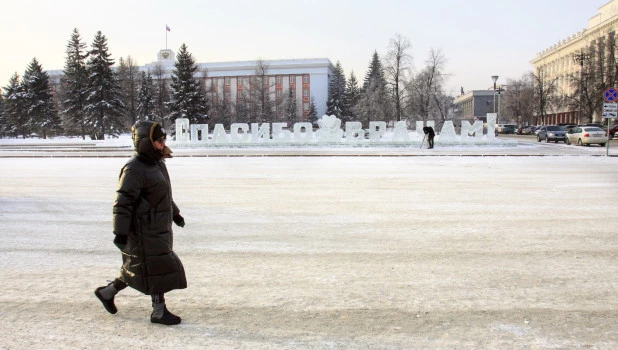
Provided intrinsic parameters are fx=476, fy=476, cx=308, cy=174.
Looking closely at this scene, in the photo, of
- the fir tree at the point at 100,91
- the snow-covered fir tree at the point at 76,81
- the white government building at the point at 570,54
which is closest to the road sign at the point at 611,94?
the white government building at the point at 570,54

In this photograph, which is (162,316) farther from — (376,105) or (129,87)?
(129,87)

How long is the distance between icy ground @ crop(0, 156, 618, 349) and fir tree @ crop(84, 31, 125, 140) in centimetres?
5155

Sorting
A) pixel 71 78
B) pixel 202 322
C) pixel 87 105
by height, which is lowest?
pixel 202 322

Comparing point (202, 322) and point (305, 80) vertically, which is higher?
point (305, 80)

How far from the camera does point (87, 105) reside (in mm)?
58219

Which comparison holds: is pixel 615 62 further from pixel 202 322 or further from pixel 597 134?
pixel 202 322

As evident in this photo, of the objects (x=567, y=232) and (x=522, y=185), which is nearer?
(x=567, y=232)

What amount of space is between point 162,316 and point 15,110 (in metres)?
79.9

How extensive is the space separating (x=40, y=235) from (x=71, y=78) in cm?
6411

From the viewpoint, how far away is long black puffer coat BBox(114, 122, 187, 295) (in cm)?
370

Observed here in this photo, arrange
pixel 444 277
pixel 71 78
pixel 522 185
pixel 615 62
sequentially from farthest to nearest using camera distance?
1. pixel 71 78
2. pixel 615 62
3. pixel 522 185
4. pixel 444 277

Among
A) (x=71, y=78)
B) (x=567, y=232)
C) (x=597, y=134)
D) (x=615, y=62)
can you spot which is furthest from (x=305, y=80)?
(x=567, y=232)

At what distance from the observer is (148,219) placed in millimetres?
3756

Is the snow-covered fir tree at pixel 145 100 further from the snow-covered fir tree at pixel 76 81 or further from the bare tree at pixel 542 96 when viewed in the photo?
the bare tree at pixel 542 96
